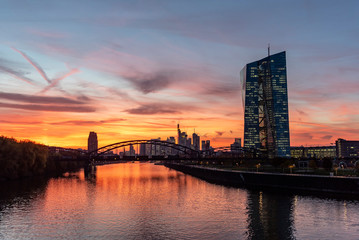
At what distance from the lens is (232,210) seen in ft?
168

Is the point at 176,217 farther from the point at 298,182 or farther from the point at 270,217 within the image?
the point at 298,182

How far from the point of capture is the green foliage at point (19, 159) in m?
93.2

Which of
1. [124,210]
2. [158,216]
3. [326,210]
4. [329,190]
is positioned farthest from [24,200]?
[329,190]

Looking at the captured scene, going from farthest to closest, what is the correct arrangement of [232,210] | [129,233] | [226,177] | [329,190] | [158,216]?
1. [226,177]
2. [329,190]
3. [232,210]
4. [158,216]
5. [129,233]

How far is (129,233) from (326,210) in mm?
28239

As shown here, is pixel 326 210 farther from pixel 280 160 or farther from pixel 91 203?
pixel 280 160

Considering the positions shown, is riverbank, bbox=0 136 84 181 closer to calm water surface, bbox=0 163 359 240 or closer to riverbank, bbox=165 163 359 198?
calm water surface, bbox=0 163 359 240

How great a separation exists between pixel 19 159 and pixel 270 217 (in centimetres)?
8049

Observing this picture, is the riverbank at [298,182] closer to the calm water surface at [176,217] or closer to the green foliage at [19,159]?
the calm water surface at [176,217]

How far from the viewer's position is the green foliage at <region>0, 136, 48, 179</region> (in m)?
A: 93.2

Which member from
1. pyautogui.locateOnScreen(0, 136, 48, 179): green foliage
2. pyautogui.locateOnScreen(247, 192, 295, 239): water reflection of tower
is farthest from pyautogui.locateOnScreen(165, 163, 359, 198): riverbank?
pyautogui.locateOnScreen(0, 136, 48, 179): green foliage

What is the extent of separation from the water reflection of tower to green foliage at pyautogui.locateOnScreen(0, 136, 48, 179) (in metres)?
66.1

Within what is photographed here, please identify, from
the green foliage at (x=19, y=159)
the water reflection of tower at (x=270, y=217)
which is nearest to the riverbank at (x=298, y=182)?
the water reflection of tower at (x=270, y=217)

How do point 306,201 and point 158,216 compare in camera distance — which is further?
point 306,201
